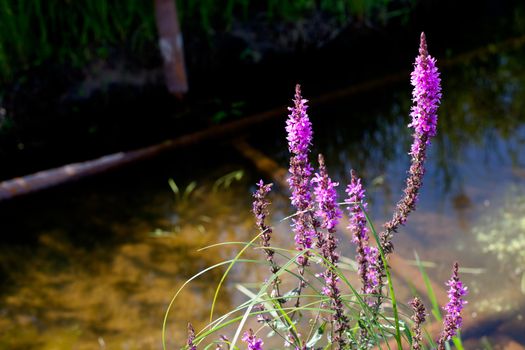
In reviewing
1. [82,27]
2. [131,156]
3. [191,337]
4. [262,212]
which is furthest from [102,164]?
[191,337]

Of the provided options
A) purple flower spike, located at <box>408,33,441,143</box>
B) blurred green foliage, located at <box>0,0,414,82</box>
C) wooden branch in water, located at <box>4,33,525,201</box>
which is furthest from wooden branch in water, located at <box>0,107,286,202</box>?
purple flower spike, located at <box>408,33,441,143</box>

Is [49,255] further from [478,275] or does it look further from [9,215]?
A: [478,275]

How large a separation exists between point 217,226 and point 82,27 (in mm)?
2563

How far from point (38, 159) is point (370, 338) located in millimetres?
4126

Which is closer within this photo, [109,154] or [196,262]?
[196,262]

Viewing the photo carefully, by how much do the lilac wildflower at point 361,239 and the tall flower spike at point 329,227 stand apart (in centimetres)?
5

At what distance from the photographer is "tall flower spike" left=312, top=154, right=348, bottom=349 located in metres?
1.74

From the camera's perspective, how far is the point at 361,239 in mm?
1843

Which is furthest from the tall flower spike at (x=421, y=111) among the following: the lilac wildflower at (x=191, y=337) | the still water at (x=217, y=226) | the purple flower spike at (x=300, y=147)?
the still water at (x=217, y=226)

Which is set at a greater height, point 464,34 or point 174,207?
point 464,34

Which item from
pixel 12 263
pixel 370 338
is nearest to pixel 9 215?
pixel 12 263

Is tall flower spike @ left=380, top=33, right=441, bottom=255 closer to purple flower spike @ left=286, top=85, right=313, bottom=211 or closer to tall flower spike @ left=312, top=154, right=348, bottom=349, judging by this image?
tall flower spike @ left=312, top=154, right=348, bottom=349

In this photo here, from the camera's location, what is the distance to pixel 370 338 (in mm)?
1854

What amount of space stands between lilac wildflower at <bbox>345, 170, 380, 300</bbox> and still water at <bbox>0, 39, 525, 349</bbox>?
1.39 meters
